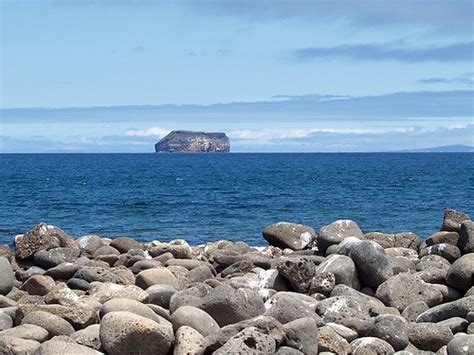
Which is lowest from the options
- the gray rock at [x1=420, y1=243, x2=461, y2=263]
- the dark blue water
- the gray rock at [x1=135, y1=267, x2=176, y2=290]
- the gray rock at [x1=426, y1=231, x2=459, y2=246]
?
the dark blue water

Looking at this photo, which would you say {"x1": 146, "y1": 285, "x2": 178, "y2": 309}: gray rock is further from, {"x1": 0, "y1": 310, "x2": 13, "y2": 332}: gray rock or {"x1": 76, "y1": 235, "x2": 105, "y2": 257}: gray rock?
{"x1": 76, "y1": 235, "x2": 105, "y2": 257}: gray rock

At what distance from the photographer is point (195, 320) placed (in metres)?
10.9

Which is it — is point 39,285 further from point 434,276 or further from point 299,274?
point 434,276

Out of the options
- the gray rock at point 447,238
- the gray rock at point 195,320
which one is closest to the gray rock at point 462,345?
the gray rock at point 195,320

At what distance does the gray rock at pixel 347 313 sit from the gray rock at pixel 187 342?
217 cm

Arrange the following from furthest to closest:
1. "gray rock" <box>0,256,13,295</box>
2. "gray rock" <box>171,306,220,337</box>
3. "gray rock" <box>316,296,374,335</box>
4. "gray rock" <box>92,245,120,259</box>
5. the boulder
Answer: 1. "gray rock" <box>92,245,120,259</box>
2. "gray rock" <box>0,256,13,295</box>
3. "gray rock" <box>316,296,374,335</box>
4. the boulder
5. "gray rock" <box>171,306,220,337</box>

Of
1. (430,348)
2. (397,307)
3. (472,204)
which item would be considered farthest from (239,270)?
(472,204)

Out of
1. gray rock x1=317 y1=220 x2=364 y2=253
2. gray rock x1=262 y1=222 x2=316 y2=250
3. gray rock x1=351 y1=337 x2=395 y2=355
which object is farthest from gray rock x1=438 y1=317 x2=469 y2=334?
gray rock x1=262 y1=222 x2=316 y2=250

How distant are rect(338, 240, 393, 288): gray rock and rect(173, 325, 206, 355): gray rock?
14.6 feet

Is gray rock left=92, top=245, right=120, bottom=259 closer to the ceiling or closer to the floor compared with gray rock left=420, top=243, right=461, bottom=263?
closer to the floor

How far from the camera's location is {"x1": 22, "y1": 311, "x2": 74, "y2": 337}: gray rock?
1098 cm

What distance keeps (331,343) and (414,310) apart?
2.45 meters

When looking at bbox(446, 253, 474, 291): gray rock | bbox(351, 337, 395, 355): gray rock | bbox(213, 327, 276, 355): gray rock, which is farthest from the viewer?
bbox(446, 253, 474, 291): gray rock

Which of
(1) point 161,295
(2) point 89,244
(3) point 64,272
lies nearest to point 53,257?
(3) point 64,272
